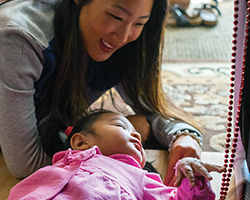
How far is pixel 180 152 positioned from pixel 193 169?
0.27 metres

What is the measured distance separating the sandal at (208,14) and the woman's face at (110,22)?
2.05m

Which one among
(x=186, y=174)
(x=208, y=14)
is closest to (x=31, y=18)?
(x=186, y=174)

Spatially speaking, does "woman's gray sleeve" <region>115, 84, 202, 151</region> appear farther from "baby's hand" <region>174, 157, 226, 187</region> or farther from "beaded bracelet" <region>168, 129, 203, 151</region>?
"baby's hand" <region>174, 157, 226, 187</region>

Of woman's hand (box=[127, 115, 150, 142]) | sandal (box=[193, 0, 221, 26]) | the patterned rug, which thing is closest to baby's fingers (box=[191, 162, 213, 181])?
woman's hand (box=[127, 115, 150, 142])

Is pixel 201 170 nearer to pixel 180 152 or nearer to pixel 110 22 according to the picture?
pixel 180 152

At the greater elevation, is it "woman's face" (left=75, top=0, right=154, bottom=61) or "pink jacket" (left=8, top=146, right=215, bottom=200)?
"woman's face" (left=75, top=0, right=154, bottom=61)

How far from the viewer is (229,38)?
2457 mm

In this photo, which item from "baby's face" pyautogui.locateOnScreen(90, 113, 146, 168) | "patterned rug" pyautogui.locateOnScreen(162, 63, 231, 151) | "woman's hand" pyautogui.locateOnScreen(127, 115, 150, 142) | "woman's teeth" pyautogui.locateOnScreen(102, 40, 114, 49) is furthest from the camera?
"patterned rug" pyautogui.locateOnScreen(162, 63, 231, 151)

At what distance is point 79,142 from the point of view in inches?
30.8

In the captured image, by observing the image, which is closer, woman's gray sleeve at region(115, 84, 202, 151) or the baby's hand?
the baby's hand

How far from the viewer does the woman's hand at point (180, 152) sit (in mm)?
835

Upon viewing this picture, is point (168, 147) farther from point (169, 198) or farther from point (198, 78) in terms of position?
point (198, 78)

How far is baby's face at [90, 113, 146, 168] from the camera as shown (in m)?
0.75

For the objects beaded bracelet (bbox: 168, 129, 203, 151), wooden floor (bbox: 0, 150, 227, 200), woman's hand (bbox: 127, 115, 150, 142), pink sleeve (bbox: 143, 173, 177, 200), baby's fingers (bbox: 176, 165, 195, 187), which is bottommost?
wooden floor (bbox: 0, 150, 227, 200)
